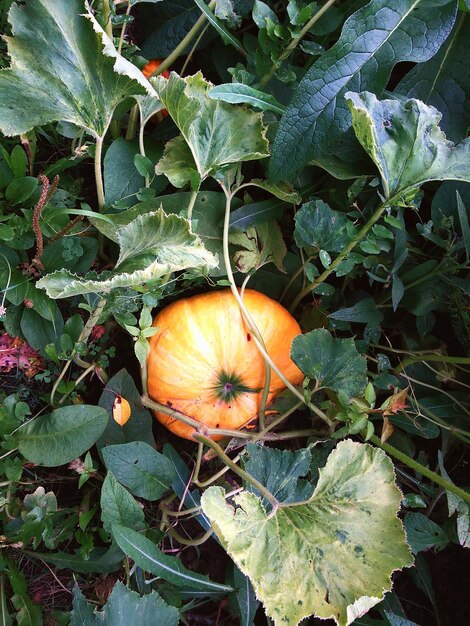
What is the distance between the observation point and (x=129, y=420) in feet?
3.65

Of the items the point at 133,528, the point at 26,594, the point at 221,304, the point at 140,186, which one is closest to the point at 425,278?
the point at 221,304

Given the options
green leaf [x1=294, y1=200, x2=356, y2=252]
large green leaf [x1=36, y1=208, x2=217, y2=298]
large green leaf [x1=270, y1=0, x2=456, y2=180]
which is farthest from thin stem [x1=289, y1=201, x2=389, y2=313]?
large green leaf [x1=36, y1=208, x2=217, y2=298]

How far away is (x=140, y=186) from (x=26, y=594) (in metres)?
0.74

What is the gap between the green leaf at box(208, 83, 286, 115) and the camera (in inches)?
36.3

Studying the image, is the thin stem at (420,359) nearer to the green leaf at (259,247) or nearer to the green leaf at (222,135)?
the green leaf at (259,247)

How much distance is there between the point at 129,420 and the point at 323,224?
1.59ft

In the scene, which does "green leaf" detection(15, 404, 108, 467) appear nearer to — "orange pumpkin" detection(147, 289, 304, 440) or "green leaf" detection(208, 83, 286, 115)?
"orange pumpkin" detection(147, 289, 304, 440)

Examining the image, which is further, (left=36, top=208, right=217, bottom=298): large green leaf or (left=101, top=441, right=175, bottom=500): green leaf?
(left=101, top=441, right=175, bottom=500): green leaf

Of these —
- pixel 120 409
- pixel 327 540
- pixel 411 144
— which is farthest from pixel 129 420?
pixel 411 144

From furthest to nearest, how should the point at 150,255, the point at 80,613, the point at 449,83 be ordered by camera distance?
the point at 449,83 < the point at 80,613 < the point at 150,255

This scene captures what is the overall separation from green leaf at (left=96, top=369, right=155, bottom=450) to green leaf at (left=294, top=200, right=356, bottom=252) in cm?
41

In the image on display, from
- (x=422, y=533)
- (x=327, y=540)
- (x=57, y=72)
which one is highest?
(x=57, y=72)

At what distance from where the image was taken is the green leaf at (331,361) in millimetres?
1006

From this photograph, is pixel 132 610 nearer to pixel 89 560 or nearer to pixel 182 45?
pixel 89 560
